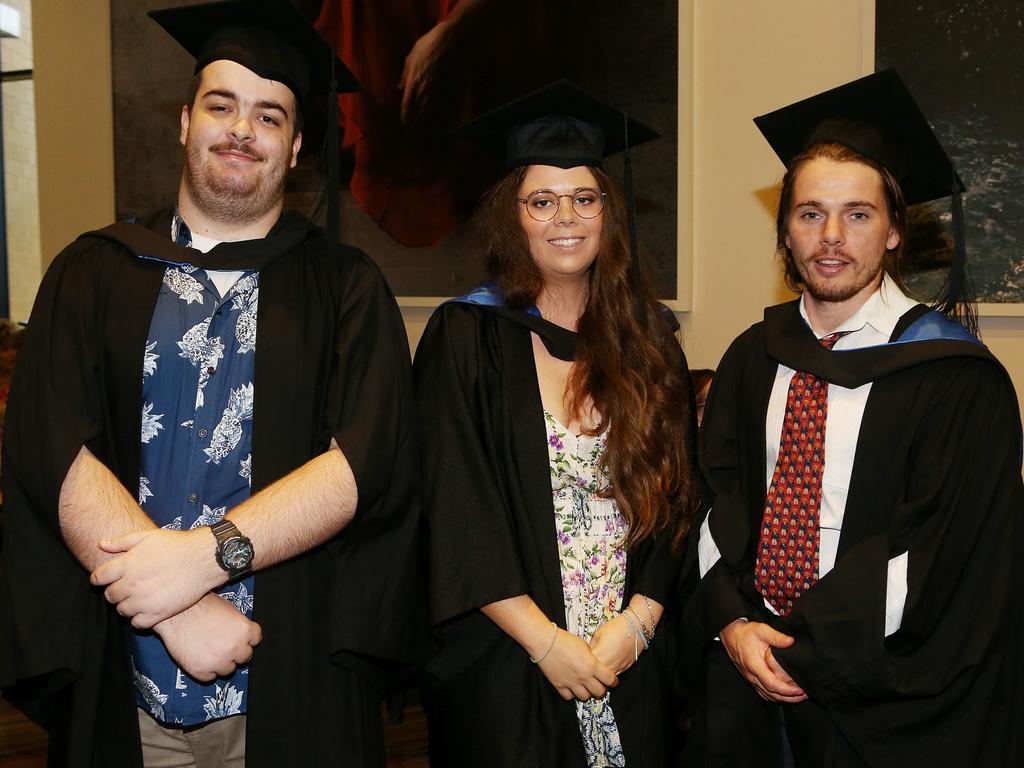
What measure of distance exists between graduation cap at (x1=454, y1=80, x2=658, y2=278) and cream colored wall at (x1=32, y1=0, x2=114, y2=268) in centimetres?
→ 415

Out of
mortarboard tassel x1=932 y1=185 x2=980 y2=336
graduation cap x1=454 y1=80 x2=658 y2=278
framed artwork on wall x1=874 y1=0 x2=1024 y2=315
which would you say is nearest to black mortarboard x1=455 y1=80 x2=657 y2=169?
graduation cap x1=454 y1=80 x2=658 y2=278

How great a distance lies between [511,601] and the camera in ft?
6.98

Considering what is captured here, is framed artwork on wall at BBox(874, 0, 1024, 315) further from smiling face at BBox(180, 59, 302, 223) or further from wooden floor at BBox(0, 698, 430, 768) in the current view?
wooden floor at BBox(0, 698, 430, 768)

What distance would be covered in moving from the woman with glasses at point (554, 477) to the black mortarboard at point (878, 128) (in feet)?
1.61

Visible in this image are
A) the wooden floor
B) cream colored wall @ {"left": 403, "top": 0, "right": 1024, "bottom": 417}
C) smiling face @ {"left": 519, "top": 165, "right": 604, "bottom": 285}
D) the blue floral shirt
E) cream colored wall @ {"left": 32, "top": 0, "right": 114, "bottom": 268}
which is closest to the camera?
the blue floral shirt

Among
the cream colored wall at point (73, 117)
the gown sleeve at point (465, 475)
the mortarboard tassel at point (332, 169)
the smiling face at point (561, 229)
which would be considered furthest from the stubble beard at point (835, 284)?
the cream colored wall at point (73, 117)

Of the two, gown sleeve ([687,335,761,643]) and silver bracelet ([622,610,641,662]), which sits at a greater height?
gown sleeve ([687,335,761,643])

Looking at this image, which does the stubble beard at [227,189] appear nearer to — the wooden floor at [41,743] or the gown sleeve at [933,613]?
the gown sleeve at [933,613]

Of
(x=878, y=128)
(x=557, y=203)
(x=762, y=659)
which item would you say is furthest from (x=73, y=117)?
(x=762, y=659)

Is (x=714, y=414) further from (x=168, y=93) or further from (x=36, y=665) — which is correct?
(x=168, y=93)

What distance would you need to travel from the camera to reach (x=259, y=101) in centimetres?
202

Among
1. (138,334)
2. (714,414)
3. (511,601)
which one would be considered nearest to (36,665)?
(138,334)

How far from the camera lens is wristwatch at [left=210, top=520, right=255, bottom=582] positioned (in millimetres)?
1710

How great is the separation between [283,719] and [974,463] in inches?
63.2
